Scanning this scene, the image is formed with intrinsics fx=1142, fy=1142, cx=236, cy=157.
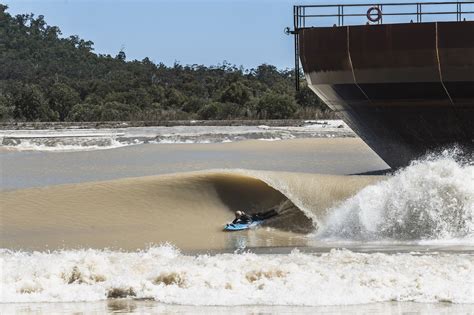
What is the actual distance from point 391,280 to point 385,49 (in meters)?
10.2

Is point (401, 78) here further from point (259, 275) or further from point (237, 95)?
point (237, 95)

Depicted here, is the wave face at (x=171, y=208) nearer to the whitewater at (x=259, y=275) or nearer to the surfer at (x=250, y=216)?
the surfer at (x=250, y=216)

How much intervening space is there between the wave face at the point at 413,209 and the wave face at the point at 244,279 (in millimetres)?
3532

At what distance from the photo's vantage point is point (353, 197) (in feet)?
61.5

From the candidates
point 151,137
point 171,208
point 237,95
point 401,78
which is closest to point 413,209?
point 401,78

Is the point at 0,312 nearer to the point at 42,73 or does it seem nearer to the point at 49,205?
the point at 49,205

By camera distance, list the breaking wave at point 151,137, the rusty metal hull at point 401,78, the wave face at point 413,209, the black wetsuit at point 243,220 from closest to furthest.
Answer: the wave face at point 413,209 < the black wetsuit at point 243,220 < the rusty metal hull at point 401,78 < the breaking wave at point 151,137

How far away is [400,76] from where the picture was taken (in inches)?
856

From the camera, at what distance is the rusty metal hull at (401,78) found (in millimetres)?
21203

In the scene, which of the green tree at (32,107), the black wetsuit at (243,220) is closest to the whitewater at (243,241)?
the black wetsuit at (243,220)

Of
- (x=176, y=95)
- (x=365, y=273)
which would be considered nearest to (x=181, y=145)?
(x=365, y=273)

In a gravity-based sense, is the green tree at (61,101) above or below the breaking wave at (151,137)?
above

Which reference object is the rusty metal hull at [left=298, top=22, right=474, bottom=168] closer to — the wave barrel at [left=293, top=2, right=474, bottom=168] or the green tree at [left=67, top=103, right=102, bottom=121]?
the wave barrel at [left=293, top=2, right=474, bottom=168]

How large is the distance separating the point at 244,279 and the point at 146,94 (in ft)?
271
